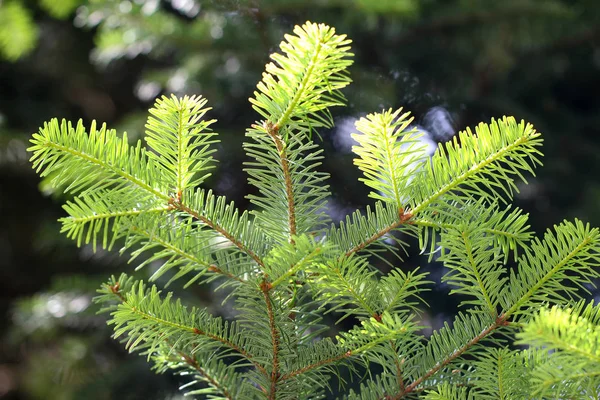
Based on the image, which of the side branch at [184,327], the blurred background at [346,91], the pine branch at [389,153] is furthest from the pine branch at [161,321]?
the blurred background at [346,91]

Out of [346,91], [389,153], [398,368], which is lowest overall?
[398,368]

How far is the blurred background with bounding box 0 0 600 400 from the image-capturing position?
941mm

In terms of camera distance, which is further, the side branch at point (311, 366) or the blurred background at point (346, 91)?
the blurred background at point (346, 91)

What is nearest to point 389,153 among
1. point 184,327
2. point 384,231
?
point 384,231

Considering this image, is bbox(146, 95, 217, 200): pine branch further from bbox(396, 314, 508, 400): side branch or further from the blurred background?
the blurred background

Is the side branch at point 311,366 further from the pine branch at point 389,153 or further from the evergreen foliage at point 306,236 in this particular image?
the pine branch at point 389,153

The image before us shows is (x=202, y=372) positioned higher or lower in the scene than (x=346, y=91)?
lower

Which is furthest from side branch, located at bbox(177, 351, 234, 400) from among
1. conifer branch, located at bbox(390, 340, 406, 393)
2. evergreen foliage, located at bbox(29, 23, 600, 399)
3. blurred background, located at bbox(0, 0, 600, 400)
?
blurred background, located at bbox(0, 0, 600, 400)

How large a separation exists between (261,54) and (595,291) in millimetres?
639

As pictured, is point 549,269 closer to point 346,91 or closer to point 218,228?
point 218,228

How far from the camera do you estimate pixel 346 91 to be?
0.90 metres

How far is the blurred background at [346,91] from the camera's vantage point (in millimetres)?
941

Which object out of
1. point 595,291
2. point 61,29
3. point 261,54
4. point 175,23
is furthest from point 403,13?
point 61,29

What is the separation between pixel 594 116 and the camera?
1.21 m
